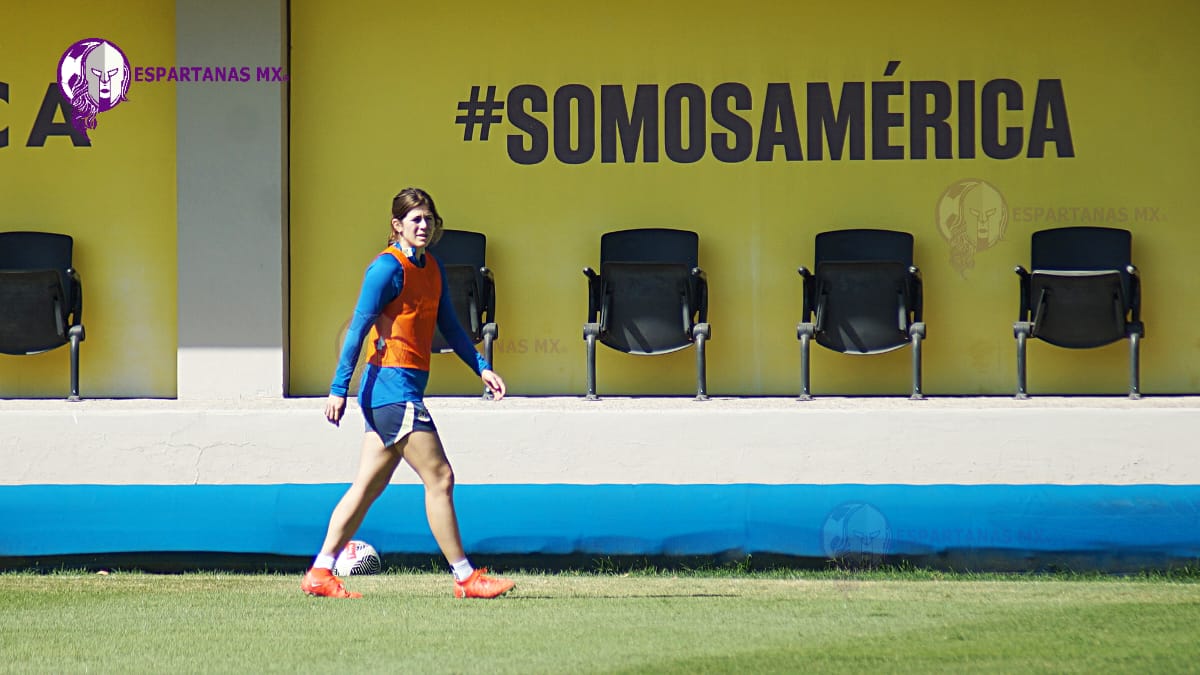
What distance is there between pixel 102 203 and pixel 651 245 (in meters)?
2.85

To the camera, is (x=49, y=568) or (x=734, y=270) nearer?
(x=49, y=568)

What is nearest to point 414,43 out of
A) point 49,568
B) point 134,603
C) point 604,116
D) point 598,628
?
point 604,116

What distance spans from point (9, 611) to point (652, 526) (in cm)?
204

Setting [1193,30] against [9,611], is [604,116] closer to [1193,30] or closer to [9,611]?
[1193,30]

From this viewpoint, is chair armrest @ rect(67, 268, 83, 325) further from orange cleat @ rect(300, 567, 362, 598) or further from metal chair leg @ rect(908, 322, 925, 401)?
metal chair leg @ rect(908, 322, 925, 401)

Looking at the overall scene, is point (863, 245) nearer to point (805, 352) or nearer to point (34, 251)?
point (805, 352)

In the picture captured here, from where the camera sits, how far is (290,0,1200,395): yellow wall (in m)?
7.41

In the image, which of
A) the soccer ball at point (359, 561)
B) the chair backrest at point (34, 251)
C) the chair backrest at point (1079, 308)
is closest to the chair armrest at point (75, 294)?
the chair backrest at point (34, 251)

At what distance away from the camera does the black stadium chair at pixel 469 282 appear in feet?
22.7

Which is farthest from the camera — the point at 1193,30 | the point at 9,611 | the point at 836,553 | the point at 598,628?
the point at 1193,30

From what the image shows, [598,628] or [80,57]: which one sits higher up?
[80,57]

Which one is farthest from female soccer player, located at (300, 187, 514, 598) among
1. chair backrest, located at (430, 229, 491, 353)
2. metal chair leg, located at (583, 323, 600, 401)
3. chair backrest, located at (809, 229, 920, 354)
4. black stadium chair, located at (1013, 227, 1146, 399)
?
black stadium chair, located at (1013, 227, 1146, 399)

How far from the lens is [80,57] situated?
25.2 ft

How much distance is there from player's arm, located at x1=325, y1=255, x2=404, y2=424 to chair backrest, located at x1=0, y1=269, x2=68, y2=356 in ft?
11.2
